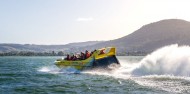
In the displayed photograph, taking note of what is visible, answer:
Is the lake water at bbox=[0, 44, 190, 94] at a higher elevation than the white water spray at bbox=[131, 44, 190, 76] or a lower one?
lower

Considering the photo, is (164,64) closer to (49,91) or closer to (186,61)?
(186,61)

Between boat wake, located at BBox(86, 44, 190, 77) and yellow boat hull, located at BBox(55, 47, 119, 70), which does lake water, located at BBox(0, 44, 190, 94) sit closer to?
boat wake, located at BBox(86, 44, 190, 77)

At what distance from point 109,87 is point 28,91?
608 cm

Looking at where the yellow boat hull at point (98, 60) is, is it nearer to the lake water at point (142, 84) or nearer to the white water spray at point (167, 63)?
the lake water at point (142, 84)

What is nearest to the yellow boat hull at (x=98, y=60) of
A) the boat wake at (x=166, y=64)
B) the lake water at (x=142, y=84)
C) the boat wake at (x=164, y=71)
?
the boat wake at (x=164, y=71)

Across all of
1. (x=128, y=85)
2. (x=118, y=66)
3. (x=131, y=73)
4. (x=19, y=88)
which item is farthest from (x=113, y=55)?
(x=19, y=88)

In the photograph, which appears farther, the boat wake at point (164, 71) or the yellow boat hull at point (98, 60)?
the yellow boat hull at point (98, 60)

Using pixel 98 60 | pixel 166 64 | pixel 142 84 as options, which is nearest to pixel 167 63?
pixel 166 64

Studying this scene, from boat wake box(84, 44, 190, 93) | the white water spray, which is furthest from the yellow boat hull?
the white water spray

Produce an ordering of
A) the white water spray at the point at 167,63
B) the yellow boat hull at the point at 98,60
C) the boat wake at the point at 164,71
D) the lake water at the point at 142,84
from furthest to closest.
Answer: the yellow boat hull at the point at 98,60 < the white water spray at the point at 167,63 < the boat wake at the point at 164,71 < the lake water at the point at 142,84

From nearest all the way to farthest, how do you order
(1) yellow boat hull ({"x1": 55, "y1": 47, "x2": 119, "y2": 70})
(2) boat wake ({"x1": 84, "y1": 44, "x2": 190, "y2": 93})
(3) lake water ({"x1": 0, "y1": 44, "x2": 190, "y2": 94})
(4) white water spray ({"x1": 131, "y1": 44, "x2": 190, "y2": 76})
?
(3) lake water ({"x1": 0, "y1": 44, "x2": 190, "y2": 94}) < (2) boat wake ({"x1": 84, "y1": 44, "x2": 190, "y2": 93}) < (4) white water spray ({"x1": 131, "y1": 44, "x2": 190, "y2": 76}) < (1) yellow boat hull ({"x1": 55, "y1": 47, "x2": 119, "y2": 70})

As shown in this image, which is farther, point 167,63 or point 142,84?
point 167,63

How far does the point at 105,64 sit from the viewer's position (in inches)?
1624

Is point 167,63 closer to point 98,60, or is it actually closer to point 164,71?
point 164,71
